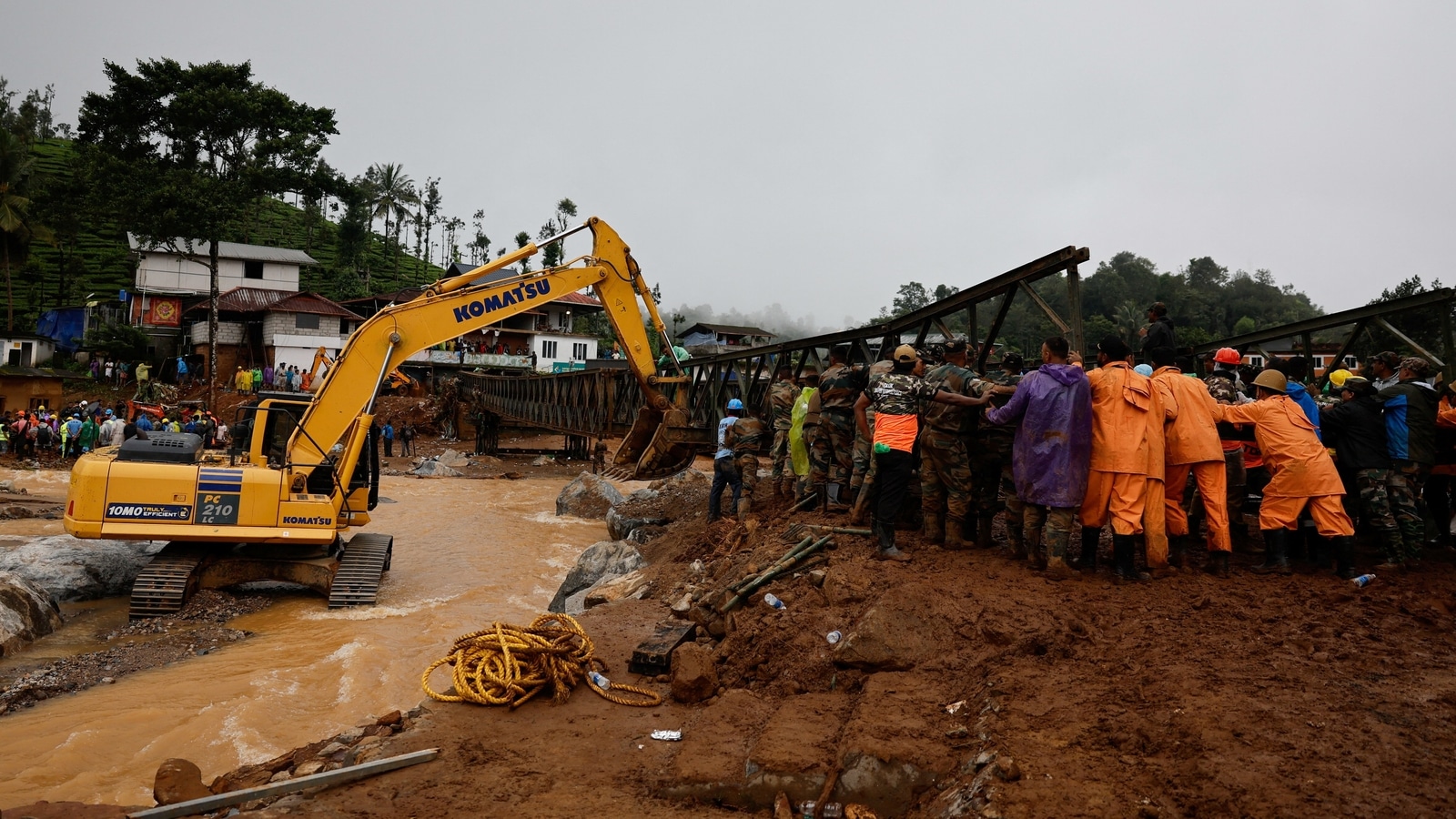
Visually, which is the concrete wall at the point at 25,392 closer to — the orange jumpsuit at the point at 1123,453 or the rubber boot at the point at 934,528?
the rubber boot at the point at 934,528

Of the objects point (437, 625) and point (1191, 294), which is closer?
point (437, 625)

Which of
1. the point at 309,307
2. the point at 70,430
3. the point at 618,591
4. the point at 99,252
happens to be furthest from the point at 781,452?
the point at 99,252

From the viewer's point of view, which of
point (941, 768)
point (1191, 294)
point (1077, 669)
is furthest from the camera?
point (1191, 294)

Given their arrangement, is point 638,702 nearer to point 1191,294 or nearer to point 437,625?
point 437,625

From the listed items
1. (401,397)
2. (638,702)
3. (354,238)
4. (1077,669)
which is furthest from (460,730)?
(354,238)

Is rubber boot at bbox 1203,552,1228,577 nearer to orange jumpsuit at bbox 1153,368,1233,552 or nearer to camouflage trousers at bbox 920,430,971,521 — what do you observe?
orange jumpsuit at bbox 1153,368,1233,552

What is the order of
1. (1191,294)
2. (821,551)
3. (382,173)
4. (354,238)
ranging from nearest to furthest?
(821,551) → (1191,294) → (354,238) → (382,173)

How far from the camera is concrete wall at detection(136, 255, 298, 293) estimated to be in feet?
142

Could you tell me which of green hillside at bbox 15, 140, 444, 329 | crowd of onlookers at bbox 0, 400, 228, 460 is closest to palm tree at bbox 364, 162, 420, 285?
green hillside at bbox 15, 140, 444, 329

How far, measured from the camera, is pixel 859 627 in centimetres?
511

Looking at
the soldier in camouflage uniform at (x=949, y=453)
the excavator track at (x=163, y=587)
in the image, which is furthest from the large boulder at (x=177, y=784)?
the soldier in camouflage uniform at (x=949, y=453)

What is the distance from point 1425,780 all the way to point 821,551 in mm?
4388

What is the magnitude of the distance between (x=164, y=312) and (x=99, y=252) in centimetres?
2569

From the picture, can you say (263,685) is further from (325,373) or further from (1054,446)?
(325,373)
